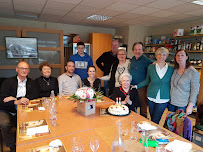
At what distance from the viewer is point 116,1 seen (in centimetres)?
319

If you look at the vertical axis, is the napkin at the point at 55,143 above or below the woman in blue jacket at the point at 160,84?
below

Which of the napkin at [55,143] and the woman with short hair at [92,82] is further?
the woman with short hair at [92,82]

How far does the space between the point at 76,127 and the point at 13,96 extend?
4.90 feet

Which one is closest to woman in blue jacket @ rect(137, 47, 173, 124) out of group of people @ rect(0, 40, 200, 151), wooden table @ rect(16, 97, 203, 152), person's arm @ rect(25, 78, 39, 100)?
group of people @ rect(0, 40, 200, 151)

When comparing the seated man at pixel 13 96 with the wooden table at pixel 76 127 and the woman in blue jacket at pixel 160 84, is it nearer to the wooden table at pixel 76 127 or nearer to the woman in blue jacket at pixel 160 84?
the wooden table at pixel 76 127

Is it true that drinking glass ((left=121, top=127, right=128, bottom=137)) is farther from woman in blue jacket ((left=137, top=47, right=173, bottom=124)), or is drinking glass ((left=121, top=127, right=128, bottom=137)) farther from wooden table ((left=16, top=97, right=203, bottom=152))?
woman in blue jacket ((left=137, top=47, right=173, bottom=124))

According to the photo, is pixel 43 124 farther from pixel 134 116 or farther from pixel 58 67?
pixel 58 67

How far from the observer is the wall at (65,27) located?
5137 mm

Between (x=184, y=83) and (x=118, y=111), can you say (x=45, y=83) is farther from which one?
(x=184, y=83)

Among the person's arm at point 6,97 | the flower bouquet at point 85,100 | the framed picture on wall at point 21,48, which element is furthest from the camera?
the framed picture on wall at point 21,48

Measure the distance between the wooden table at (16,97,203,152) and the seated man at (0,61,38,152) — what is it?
1.27 feet

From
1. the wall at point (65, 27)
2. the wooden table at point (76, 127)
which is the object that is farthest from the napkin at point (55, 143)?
the wall at point (65, 27)

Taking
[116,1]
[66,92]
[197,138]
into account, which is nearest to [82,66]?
[66,92]

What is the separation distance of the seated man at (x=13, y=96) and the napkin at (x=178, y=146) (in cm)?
189
